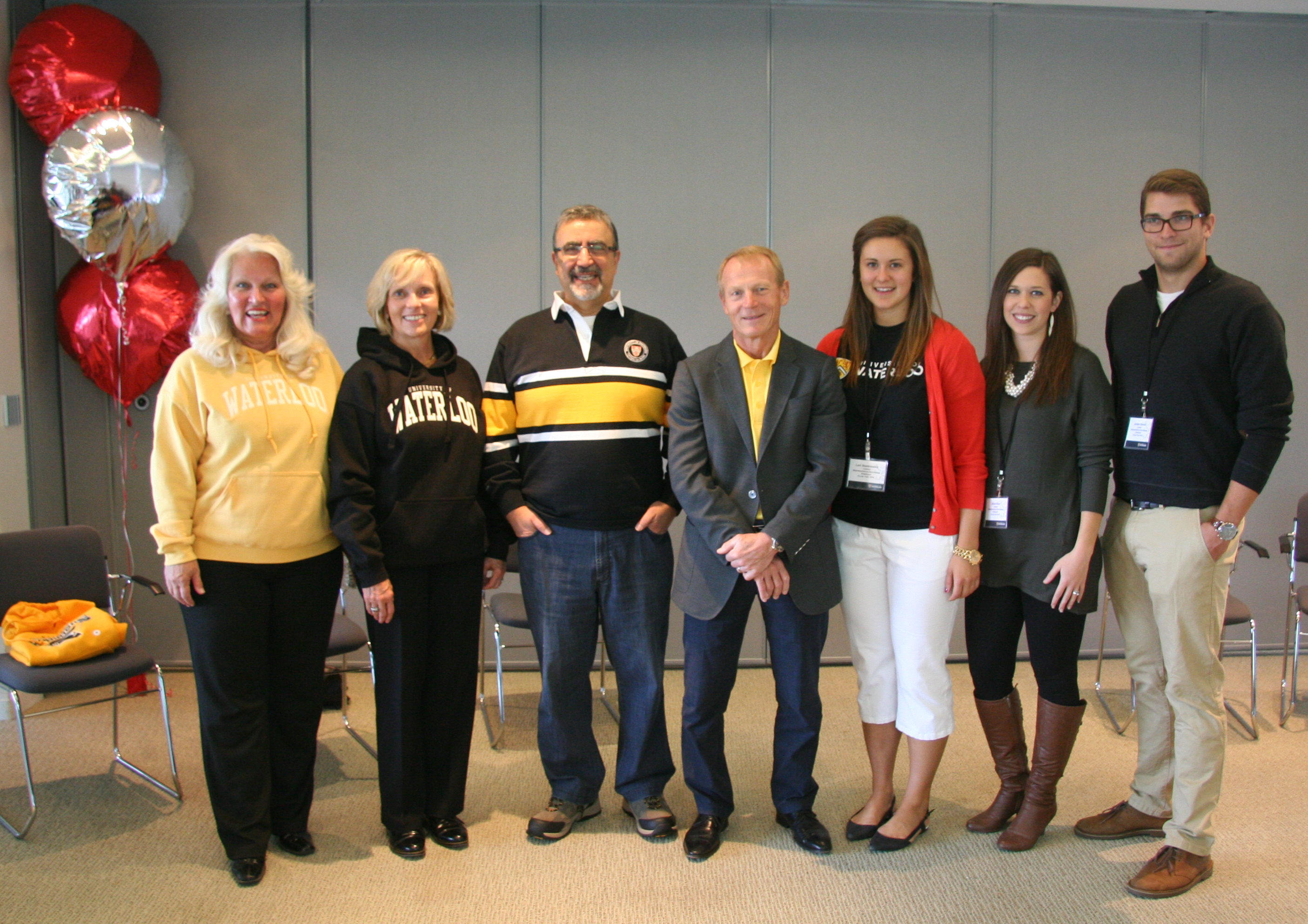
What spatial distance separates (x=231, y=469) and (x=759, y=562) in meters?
1.39

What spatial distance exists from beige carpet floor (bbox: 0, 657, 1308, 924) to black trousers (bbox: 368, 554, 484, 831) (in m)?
0.17

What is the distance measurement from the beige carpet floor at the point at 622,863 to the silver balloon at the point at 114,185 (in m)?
1.96

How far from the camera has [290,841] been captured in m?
2.49

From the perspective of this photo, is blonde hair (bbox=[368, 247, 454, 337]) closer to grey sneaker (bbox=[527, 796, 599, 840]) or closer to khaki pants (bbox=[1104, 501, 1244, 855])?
grey sneaker (bbox=[527, 796, 599, 840])

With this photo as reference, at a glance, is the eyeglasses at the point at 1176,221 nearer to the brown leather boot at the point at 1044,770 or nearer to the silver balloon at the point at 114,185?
the brown leather boot at the point at 1044,770

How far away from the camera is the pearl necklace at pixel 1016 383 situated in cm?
239

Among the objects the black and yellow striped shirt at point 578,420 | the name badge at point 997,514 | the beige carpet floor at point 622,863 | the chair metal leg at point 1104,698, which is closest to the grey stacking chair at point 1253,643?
the beige carpet floor at point 622,863

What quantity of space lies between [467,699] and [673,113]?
2855 mm

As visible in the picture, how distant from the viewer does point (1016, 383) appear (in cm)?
242

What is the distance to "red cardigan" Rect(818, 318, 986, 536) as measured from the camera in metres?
2.30

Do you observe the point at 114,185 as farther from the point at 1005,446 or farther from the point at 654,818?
the point at 1005,446

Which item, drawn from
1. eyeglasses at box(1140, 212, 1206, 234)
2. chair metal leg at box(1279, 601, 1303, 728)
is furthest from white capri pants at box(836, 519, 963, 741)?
chair metal leg at box(1279, 601, 1303, 728)

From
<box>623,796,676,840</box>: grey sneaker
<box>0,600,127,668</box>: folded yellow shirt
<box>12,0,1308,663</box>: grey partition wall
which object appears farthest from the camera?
<box>12,0,1308,663</box>: grey partition wall

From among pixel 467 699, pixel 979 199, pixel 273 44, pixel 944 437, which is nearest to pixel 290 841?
pixel 467 699
